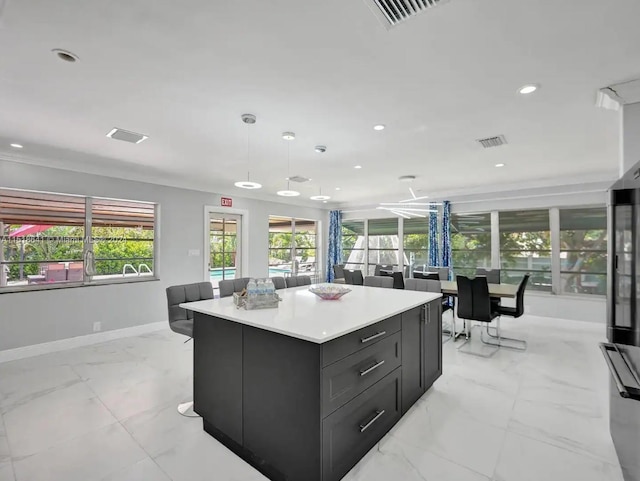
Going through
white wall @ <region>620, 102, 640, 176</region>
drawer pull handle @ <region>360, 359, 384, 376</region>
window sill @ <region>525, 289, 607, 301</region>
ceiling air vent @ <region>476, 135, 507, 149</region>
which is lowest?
window sill @ <region>525, 289, 607, 301</region>

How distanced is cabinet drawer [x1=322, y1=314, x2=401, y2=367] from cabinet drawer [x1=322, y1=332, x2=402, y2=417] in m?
0.03

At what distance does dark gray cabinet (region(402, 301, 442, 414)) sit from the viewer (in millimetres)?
2432

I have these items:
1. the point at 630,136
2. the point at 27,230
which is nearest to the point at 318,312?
the point at 630,136

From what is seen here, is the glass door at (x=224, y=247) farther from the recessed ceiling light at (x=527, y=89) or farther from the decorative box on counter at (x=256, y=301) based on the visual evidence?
the recessed ceiling light at (x=527, y=89)

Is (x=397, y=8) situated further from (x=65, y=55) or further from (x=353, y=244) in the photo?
(x=353, y=244)

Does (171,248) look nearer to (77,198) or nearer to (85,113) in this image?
(77,198)

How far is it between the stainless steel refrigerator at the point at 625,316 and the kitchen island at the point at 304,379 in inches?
46.8

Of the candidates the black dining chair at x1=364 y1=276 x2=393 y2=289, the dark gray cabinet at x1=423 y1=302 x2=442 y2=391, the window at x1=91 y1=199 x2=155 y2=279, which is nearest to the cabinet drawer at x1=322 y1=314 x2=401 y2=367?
the dark gray cabinet at x1=423 y1=302 x2=442 y2=391

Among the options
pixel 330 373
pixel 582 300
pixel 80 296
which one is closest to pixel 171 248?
pixel 80 296

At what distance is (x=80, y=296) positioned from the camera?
4.31 meters

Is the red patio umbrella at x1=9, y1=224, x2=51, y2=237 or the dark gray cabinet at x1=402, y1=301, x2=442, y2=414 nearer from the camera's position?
the dark gray cabinet at x1=402, y1=301, x2=442, y2=414

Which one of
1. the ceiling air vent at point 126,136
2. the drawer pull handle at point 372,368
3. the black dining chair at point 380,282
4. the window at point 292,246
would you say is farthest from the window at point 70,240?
the drawer pull handle at point 372,368

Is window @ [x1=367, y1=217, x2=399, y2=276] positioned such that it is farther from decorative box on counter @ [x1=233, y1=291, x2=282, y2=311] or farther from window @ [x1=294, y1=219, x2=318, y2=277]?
decorative box on counter @ [x1=233, y1=291, x2=282, y2=311]

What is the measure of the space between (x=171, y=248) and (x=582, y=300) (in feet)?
23.5
